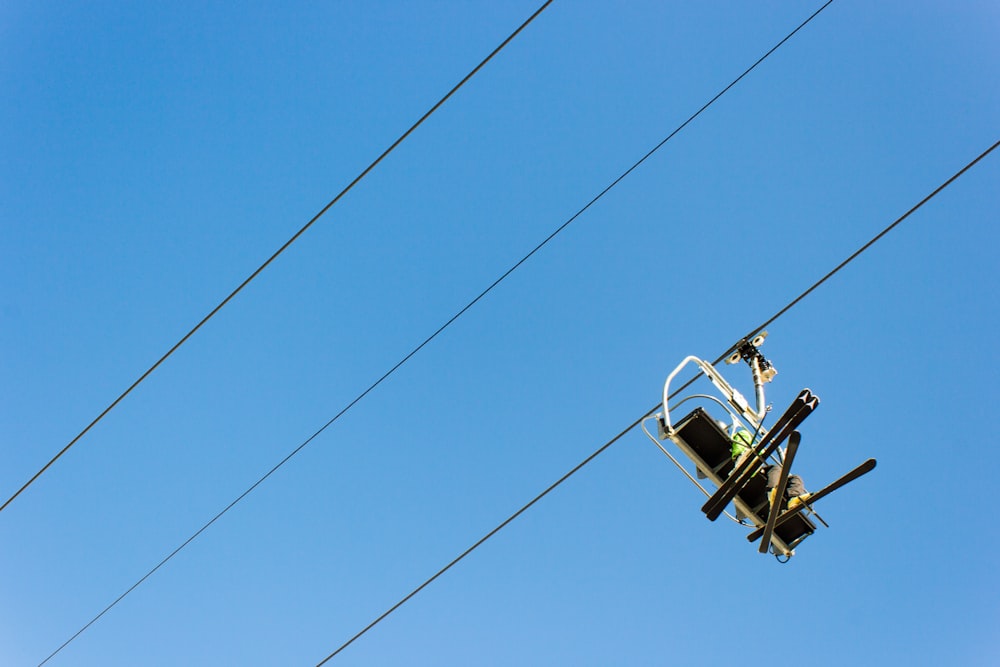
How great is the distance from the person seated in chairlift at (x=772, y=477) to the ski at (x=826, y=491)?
→ 37 millimetres

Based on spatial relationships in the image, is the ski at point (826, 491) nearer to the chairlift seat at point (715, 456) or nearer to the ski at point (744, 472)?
the chairlift seat at point (715, 456)

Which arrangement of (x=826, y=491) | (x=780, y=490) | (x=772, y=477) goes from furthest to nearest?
(x=772, y=477)
(x=780, y=490)
(x=826, y=491)

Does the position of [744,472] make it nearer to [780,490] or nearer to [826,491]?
[780,490]

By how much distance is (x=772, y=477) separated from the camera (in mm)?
5504

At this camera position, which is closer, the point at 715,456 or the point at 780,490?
the point at 780,490

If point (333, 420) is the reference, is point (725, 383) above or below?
below

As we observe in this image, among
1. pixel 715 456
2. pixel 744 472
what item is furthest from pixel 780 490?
pixel 715 456

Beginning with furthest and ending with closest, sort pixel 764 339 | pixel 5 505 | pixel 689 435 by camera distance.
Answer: pixel 5 505
pixel 764 339
pixel 689 435

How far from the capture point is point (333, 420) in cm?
820

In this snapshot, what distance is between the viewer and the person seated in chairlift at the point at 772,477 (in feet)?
17.6

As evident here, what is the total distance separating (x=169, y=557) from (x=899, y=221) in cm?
795

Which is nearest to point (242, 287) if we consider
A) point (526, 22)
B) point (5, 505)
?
point (526, 22)

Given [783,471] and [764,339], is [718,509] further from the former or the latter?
[764,339]

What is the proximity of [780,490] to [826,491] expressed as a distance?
277 mm
